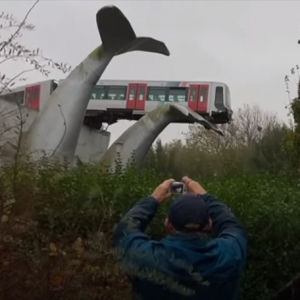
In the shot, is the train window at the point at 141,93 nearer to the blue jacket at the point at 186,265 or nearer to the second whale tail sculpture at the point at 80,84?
the second whale tail sculpture at the point at 80,84

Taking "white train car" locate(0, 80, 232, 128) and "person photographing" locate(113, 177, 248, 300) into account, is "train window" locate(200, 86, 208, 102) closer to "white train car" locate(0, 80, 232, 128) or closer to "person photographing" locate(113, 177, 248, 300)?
"white train car" locate(0, 80, 232, 128)

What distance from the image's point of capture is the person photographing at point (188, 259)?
2.75 metres

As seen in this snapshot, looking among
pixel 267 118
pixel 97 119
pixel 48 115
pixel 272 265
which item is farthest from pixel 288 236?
pixel 267 118

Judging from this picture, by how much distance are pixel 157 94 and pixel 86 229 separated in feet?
77.3

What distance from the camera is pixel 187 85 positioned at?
28.1 metres

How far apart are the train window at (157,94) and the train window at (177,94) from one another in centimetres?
28

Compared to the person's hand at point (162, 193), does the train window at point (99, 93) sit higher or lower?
higher

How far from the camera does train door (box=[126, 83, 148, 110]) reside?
91.3 ft

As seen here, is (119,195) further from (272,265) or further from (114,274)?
(272,265)

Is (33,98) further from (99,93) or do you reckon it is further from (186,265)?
(186,265)

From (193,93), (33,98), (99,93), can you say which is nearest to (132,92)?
(99,93)

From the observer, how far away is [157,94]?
28156 millimetres

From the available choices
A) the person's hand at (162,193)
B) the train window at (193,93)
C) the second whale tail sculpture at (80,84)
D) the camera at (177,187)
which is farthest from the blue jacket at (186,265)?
the train window at (193,93)

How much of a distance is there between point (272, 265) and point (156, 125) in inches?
407
